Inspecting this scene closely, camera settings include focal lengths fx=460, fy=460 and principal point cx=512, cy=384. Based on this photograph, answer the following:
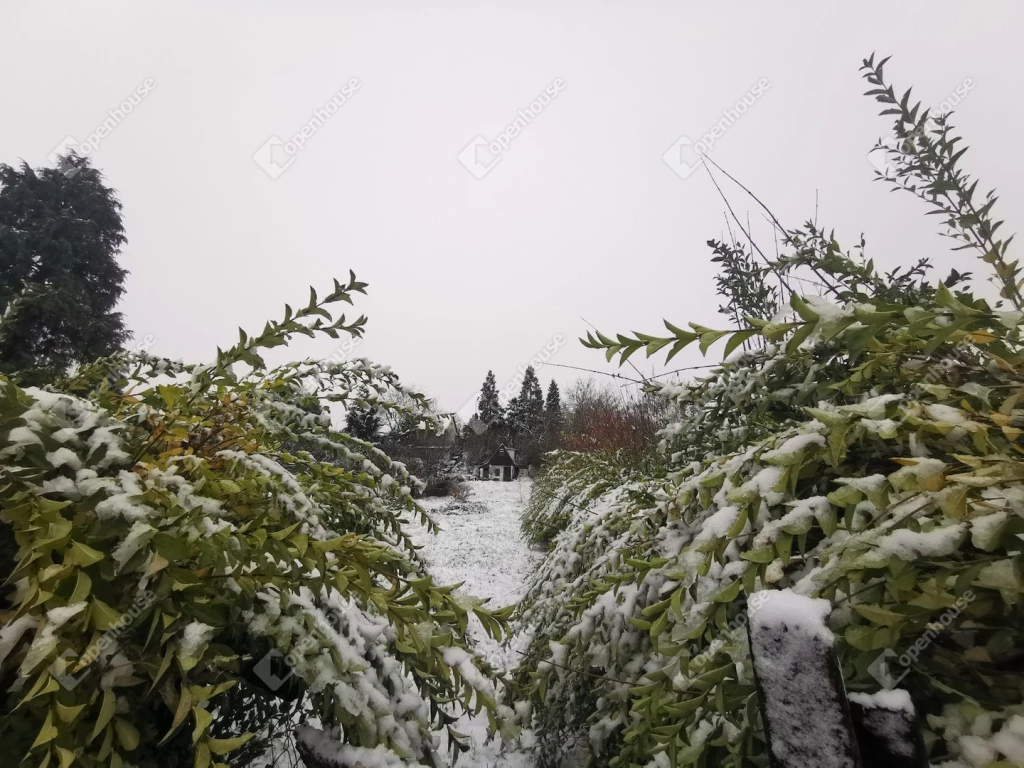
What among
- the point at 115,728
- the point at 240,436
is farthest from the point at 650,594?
the point at 240,436

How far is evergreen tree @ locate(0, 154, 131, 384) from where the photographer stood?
10.5m

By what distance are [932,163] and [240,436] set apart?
254 cm

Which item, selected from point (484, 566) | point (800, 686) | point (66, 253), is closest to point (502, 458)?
point (66, 253)

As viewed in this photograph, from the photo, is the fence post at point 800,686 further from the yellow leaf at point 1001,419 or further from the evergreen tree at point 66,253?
the evergreen tree at point 66,253

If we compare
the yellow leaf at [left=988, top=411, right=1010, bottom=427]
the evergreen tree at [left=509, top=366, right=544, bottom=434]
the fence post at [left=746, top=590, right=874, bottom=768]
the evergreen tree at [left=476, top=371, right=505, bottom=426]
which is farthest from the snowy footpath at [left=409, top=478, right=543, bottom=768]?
the evergreen tree at [left=476, top=371, right=505, bottom=426]

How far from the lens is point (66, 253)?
38.9 ft

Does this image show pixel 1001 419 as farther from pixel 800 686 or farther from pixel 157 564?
pixel 157 564

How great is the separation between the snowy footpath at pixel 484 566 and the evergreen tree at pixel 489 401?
1210 inches

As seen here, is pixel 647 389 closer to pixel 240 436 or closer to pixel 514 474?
pixel 240 436

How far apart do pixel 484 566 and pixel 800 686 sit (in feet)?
22.6

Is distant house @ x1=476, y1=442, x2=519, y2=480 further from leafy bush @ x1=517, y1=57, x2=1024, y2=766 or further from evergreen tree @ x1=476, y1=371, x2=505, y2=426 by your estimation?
leafy bush @ x1=517, y1=57, x2=1024, y2=766

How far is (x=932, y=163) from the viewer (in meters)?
1.69

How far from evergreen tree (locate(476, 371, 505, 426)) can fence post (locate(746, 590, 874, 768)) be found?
4213 cm

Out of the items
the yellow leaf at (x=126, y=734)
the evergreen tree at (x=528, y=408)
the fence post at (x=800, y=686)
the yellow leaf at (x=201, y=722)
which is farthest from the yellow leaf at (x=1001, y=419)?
the evergreen tree at (x=528, y=408)
